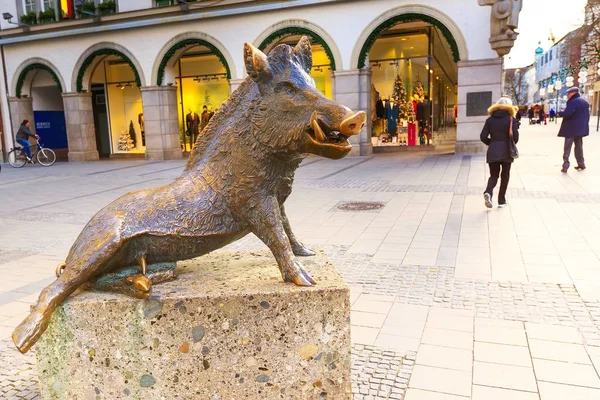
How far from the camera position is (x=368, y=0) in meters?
16.5

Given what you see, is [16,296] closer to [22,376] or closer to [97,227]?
[22,376]

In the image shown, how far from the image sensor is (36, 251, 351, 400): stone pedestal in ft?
7.80

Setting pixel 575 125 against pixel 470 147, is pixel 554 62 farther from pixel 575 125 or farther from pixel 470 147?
pixel 575 125

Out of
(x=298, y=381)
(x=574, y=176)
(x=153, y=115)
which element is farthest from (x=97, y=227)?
(x=153, y=115)

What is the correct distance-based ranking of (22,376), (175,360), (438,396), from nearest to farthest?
(175,360) → (438,396) → (22,376)

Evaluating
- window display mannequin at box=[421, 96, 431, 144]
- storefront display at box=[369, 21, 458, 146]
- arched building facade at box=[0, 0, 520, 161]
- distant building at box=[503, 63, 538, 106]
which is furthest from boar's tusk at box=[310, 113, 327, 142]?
distant building at box=[503, 63, 538, 106]

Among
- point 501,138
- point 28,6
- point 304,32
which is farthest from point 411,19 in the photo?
point 28,6

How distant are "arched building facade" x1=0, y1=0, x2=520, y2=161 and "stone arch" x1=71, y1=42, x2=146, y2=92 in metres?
0.04

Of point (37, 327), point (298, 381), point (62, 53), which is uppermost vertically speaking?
point (62, 53)

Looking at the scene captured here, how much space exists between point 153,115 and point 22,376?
1751 centimetres

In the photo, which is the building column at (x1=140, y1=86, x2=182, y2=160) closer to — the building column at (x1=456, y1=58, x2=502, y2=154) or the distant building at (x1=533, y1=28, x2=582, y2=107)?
the building column at (x1=456, y1=58, x2=502, y2=154)

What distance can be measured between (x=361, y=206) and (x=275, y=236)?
6317 millimetres

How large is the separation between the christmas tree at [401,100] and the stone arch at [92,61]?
1020 centimetres

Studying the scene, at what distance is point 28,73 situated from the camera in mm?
21500
